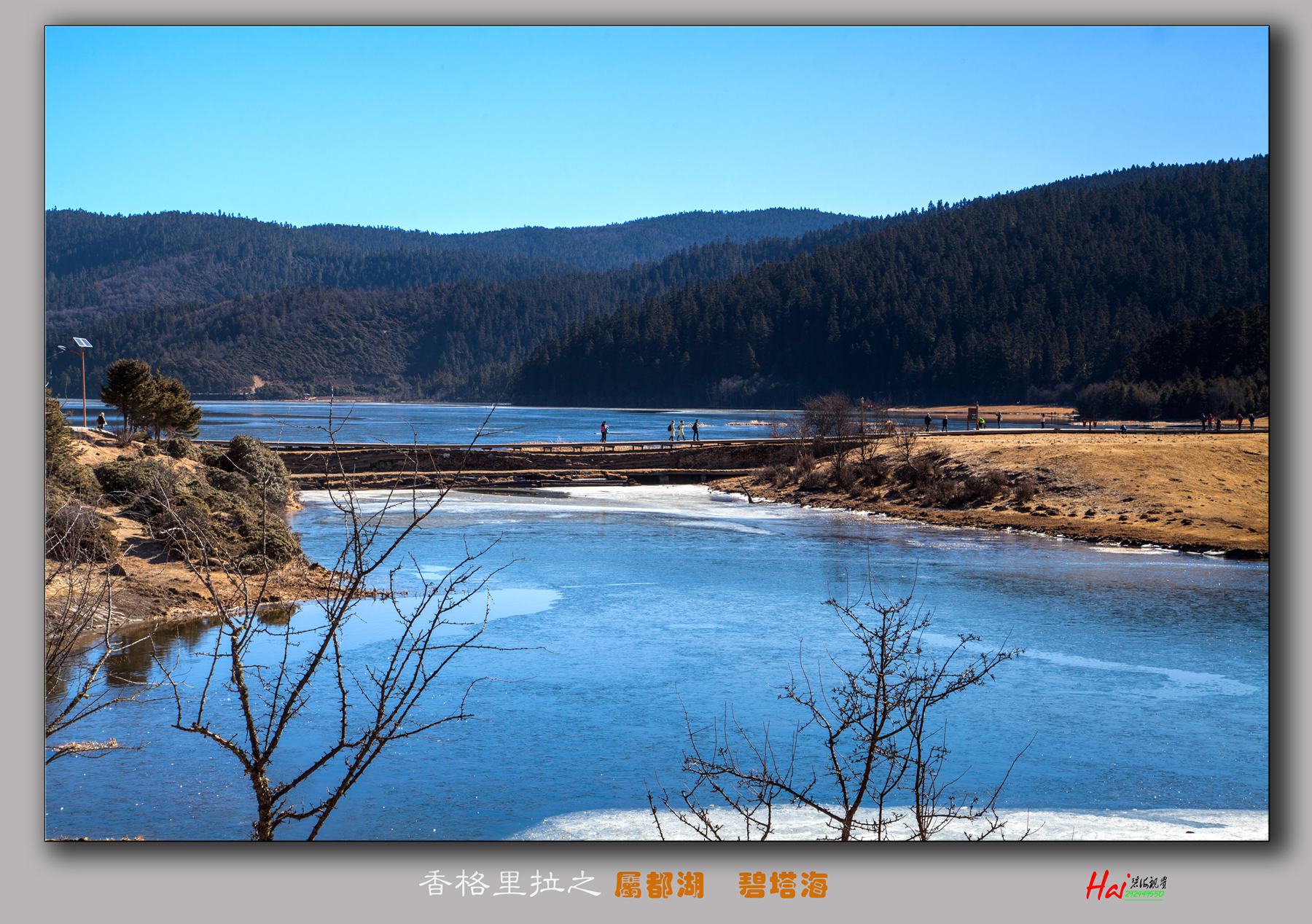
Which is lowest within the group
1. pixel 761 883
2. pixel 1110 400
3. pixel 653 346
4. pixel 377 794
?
pixel 377 794

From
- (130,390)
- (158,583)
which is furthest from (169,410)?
(158,583)

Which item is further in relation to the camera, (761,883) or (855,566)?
(855,566)

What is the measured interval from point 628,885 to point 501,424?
270 ft

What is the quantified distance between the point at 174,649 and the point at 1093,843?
12.9m

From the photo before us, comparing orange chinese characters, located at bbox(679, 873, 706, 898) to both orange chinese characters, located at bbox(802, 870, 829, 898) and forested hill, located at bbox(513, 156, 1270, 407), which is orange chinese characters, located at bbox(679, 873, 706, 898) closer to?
orange chinese characters, located at bbox(802, 870, 829, 898)

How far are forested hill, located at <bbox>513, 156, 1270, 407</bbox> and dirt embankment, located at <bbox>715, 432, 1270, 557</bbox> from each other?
3138 cm

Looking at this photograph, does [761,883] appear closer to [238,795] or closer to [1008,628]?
[238,795]

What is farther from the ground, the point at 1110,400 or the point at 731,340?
the point at 731,340

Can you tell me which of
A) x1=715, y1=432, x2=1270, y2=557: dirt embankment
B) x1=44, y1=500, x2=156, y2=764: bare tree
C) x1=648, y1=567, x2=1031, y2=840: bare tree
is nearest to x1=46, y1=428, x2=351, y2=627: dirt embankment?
x1=44, y1=500, x2=156, y2=764: bare tree

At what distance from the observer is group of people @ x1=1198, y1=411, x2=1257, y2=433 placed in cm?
3878

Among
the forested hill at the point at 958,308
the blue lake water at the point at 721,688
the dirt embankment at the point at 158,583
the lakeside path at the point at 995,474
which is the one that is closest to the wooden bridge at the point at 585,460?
the lakeside path at the point at 995,474

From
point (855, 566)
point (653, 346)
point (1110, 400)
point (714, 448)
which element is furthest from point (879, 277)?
point (855, 566)

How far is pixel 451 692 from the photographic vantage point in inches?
525

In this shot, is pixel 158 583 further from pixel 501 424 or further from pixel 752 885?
pixel 501 424
